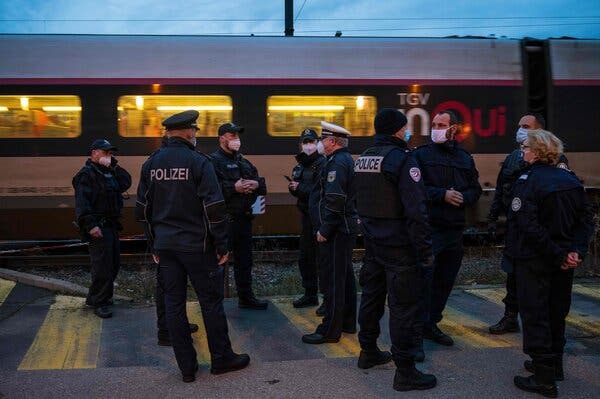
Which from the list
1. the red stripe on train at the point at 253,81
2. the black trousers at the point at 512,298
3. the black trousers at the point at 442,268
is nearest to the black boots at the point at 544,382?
the black trousers at the point at 442,268

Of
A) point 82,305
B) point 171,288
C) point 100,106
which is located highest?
point 100,106

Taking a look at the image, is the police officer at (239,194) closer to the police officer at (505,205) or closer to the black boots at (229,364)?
the black boots at (229,364)

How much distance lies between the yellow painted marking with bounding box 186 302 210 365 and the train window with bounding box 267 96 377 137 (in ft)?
13.1

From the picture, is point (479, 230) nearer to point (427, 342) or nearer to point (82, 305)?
point (427, 342)

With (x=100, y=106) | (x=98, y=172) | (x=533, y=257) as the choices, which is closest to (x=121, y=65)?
(x=100, y=106)

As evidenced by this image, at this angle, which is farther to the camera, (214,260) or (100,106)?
(100,106)

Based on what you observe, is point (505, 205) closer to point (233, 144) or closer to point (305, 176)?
point (305, 176)

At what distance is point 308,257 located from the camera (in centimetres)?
654

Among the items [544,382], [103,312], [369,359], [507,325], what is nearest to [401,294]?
[369,359]

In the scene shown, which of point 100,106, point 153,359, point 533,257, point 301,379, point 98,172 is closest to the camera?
point 533,257

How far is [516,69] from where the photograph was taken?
10328mm

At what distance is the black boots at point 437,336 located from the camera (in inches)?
205

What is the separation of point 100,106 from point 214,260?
19.7ft

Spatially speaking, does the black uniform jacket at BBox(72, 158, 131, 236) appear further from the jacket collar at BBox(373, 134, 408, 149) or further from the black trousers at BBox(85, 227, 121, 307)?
the jacket collar at BBox(373, 134, 408, 149)
